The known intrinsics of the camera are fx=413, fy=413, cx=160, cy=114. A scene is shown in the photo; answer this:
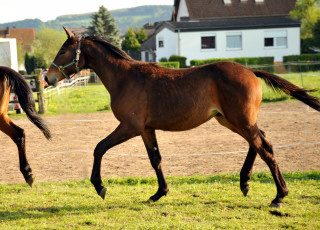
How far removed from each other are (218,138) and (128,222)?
5.70m

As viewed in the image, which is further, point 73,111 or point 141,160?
point 73,111

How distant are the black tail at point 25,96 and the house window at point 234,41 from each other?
31159 mm

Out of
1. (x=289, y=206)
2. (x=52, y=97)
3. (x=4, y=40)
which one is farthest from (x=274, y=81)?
(x=4, y=40)

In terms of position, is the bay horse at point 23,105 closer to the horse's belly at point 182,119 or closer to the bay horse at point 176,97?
the bay horse at point 176,97

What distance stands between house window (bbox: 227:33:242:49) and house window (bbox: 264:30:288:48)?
2.27 m

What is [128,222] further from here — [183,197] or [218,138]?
[218,138]

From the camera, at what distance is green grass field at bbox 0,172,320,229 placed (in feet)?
15.0

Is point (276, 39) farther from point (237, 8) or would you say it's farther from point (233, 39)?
point (237, 8)

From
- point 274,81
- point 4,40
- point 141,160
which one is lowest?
point 141,160

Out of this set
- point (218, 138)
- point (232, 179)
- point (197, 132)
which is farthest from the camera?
point (197, 132)

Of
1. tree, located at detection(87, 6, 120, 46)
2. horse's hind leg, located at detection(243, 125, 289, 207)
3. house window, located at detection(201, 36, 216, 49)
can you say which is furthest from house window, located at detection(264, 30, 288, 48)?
horse's hind leg, located at detection(243, 125, 289, 207)

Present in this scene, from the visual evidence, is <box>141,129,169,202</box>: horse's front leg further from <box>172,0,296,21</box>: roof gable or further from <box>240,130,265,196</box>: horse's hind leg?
<box>172,0,296,21</box>: roof gable

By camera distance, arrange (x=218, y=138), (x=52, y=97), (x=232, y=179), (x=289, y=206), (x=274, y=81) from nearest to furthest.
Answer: (x=289, y=206), (x=274, y=81), (x=232, y=179), (x=218, y=138), (x=52, y=97)

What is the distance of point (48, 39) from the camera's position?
58812mm
